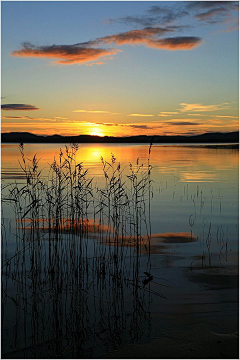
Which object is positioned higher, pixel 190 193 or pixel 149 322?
pixel 190 193

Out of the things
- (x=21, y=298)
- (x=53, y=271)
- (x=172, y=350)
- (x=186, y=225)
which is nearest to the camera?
(x=172, y=350)

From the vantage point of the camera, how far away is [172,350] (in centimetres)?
481

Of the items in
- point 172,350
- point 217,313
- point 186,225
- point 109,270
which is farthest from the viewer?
point 186,225

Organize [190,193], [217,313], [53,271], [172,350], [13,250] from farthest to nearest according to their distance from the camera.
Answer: [190,193] < [13,250] < [53,271] < [217,313] < [172,350]

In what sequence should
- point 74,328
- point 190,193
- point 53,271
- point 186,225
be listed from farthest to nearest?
point 190,193 → point 186,225 → point 53,271 → point 74,328

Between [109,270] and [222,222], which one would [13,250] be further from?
[222,222]

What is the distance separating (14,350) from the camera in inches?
200

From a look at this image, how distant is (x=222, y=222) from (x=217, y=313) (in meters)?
5.92

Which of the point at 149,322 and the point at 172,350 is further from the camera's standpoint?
the point at 149,322

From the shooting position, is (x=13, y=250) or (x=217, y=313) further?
(x=13, y=250)

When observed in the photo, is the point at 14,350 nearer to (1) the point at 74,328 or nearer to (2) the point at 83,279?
(1) the point at 74,328

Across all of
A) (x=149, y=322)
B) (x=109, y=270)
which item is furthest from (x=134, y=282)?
(x=149, y=322)

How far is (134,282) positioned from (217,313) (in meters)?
1.72

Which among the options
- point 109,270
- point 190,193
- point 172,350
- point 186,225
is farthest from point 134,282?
point 190,193
